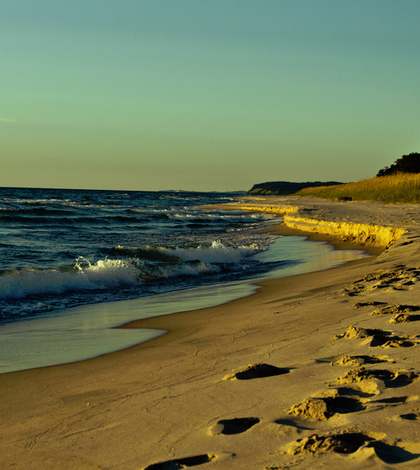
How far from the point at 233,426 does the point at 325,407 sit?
48 cm

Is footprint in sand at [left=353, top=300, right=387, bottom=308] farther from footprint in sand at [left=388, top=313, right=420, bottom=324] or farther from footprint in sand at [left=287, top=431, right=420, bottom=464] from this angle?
footprint in sand at [left=287, top=431, right=420, bottom=464]

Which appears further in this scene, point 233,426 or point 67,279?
point 67,279

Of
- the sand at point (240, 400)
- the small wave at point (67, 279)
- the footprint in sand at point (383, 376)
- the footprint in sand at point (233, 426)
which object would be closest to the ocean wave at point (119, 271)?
the small wave at point (67, 279)

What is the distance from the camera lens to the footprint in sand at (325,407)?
93.4 inches

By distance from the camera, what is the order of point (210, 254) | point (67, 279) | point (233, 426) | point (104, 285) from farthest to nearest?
point (210, 254)
point (104, 285)
point (67, 279)
point (233, 426)

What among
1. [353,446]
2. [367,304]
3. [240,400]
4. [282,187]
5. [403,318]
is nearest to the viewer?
[353,446]

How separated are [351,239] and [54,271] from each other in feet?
31.6

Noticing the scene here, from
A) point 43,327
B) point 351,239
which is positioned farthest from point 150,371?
point 351,239

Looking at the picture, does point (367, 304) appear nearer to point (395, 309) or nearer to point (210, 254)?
point (395, 309)

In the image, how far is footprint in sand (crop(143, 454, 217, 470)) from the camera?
205 cm

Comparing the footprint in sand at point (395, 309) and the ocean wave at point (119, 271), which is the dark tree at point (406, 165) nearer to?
the ocean wave at point (119, 271)

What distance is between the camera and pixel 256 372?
3.18m

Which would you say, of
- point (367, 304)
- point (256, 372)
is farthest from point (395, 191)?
point (256, 372)

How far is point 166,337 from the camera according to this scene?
16.5ft
